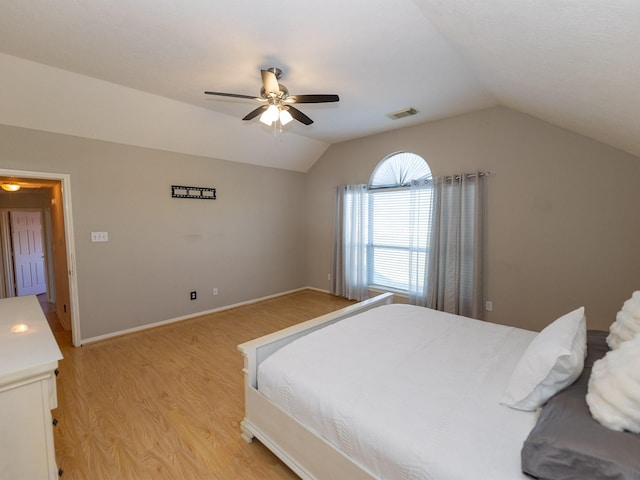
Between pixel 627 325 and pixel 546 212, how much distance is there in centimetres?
217

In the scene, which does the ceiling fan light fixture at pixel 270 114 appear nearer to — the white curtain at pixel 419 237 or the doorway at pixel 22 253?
the white curtain at pixel 419 237

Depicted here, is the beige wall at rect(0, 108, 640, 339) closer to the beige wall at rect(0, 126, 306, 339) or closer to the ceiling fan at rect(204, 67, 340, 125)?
the beige wall at rect(0, 126, 306, 339)

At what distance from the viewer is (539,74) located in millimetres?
1928

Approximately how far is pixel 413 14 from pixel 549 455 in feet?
7.66

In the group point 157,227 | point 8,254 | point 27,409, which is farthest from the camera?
point 8,254

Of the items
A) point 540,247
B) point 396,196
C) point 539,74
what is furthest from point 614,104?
point 396,196

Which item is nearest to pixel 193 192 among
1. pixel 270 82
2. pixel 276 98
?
pixel 276 98

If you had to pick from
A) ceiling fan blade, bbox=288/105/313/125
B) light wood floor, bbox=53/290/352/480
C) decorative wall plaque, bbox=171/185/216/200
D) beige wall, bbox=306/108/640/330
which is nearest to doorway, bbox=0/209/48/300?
light wood floor, bbox=53/290/352/480

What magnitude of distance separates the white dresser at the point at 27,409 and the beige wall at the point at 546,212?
159 inches

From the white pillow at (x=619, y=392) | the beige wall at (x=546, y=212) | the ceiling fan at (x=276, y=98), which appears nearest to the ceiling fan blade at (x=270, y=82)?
the ceiling fan at (x=276, y=98)

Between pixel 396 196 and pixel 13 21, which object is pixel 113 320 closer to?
pixel 13 21

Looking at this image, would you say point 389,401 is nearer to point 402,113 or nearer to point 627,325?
point 627,325

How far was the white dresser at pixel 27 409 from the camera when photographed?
1.11m

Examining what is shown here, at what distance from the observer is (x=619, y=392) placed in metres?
0.98
